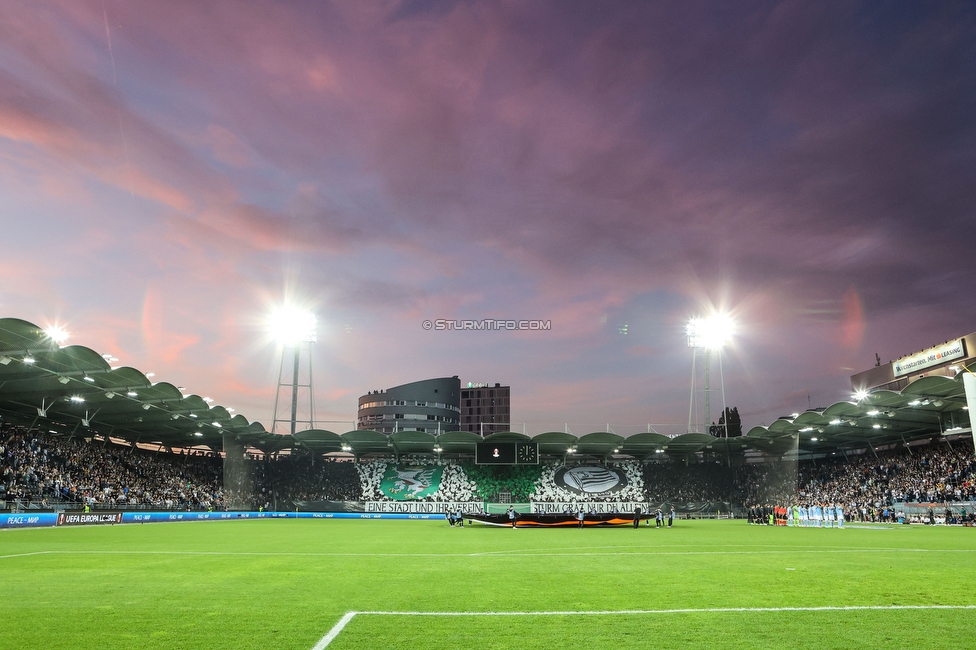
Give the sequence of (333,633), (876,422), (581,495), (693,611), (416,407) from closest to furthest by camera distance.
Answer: (333,633), (693,611), (876,422), (581,495), (416,407)

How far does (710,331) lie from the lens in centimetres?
5459

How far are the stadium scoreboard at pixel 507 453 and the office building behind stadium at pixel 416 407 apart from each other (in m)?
96.9

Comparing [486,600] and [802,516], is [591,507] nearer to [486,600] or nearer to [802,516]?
[802,516]

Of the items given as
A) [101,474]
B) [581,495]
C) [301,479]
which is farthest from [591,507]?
[101,474]

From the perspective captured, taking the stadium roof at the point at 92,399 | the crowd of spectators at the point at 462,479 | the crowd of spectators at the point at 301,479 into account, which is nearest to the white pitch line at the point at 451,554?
the stadium roof at the point at 92,399

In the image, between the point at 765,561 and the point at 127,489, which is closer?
the point at 765,561

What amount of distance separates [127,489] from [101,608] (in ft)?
149

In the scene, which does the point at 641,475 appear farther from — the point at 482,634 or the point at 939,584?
the point at 482,634

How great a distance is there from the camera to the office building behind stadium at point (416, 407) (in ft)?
504

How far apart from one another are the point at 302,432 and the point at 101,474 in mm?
16858

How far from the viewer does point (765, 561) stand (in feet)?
43.7

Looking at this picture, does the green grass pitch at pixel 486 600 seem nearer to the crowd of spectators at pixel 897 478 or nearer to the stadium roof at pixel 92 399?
the stadium roof at pixel 92 399

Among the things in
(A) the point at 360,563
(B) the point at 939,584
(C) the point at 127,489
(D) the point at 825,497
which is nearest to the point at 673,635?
(B) the point at 939,584

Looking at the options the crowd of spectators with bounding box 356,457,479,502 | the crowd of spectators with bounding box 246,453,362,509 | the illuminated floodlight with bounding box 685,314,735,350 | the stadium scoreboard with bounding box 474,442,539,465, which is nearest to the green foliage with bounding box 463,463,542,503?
the crowd of spectators with bounding box 356,457,479,502
